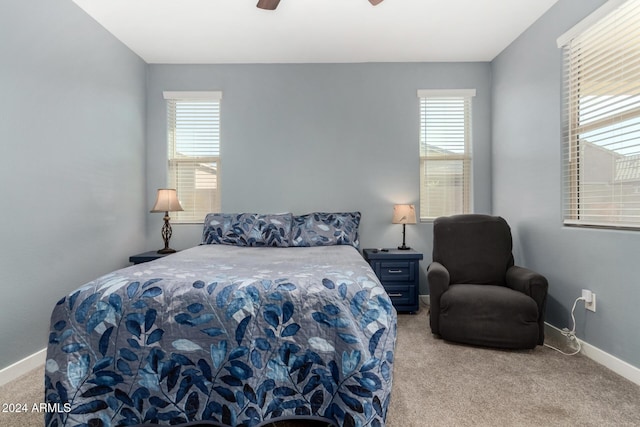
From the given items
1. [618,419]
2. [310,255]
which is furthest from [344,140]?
[618,419]

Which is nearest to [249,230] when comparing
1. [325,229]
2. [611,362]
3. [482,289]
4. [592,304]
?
[325,229]

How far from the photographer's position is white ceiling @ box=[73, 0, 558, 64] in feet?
8.65

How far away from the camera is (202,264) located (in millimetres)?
2023

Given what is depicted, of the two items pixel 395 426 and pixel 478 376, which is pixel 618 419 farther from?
pixel 395 426

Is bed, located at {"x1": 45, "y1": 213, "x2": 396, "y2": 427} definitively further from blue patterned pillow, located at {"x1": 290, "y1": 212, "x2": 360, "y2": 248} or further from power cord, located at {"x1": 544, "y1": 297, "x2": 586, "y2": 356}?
power cord, located at {"x1": 544, "y1": 297, "x2": 586, "y2": 356}

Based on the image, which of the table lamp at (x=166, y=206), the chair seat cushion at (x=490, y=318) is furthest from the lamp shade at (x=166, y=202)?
the chair seat cushion at (x=490, y=318)

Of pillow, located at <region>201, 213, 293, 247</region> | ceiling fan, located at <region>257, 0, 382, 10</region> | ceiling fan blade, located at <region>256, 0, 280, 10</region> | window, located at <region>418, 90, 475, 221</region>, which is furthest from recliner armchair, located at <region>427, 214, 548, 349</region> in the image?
ceiling fan blade, located at <region>256, 0, 280, 10</region>

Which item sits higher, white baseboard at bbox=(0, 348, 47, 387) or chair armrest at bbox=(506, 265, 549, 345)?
chair armrest at bbox=(506, 265, 549, 345)

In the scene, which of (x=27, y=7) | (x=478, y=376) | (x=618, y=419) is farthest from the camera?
(x=27, y=7)

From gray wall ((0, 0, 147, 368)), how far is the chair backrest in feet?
10.4

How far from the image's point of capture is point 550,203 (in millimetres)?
2695

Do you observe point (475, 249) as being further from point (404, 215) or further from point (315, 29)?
point (315, 29)

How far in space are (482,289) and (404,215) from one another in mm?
1126

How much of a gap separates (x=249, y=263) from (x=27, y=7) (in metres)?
2.35
